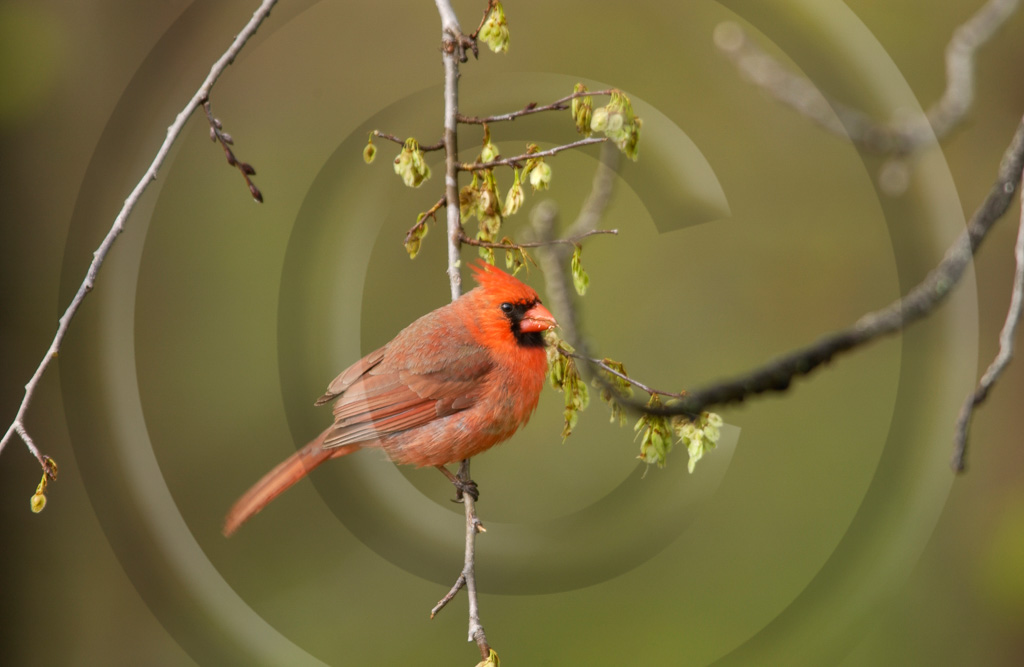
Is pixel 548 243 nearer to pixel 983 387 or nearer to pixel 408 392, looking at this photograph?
pixel 408 392

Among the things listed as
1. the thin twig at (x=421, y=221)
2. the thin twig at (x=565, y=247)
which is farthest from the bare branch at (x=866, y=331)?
the thin twig at (x=421, y=221)

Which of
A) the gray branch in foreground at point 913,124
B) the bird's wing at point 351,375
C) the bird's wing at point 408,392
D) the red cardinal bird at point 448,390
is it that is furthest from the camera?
the bird's wing at point 351,375

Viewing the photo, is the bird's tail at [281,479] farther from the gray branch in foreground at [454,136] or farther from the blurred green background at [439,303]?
the blurred green background at [439,303]

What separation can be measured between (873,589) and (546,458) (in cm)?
177

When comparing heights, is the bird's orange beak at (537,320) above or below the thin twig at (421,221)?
below

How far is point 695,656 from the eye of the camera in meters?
4.69

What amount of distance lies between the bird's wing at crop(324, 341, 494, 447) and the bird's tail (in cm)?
7

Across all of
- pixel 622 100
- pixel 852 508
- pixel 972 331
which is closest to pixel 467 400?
pixel 622 100

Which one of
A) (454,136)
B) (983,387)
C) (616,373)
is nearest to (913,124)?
(616,373)

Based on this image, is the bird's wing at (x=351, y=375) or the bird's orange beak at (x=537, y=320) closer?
the bird's orange beak at (x=537, y=320)

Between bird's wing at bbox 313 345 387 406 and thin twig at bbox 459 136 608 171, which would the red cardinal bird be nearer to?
bird's wing at bbox 313 345 387 406

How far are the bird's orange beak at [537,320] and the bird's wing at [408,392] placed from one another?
0.23 m

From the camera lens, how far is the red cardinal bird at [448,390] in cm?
309

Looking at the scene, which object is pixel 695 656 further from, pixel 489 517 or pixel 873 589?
pixel 489 517
